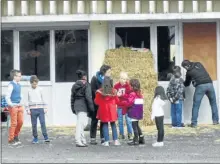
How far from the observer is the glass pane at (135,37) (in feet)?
56.9

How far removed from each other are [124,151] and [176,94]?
381cm

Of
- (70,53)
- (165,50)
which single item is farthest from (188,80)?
(70,53)

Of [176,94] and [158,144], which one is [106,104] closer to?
[158,144]

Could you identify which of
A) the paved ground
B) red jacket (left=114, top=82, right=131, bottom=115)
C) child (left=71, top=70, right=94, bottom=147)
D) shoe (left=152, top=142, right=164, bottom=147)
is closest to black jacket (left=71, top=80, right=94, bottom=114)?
child (left=71, top=70, right=94, bottom=147)

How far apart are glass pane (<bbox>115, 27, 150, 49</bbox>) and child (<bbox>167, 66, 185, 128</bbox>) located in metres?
1.29

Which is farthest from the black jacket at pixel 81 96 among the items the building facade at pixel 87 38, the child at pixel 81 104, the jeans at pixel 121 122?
the building facade at pixel 87 38

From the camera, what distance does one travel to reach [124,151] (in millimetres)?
13094

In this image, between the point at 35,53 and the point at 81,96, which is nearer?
the point at 81,96

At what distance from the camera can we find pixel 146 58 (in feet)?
56.1

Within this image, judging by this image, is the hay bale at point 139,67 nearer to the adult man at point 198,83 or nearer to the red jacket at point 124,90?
the adult man at point 198,83

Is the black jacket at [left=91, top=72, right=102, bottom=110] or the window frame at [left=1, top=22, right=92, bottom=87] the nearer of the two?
the black jacket at [left=91, top=72, right=102, bottom=110]

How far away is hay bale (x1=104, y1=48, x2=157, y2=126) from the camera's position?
1688 centimetres

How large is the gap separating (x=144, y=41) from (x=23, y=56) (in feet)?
11.1

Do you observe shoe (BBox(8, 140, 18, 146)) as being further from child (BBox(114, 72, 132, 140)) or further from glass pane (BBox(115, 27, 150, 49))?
glass pane (BBox(115, 27, 150, 49))
